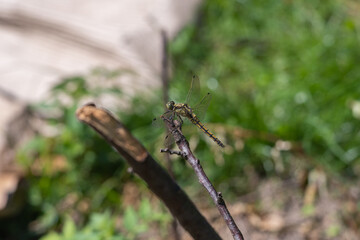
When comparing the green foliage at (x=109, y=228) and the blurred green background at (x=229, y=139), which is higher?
the blurred green background at (x=229, y=139)

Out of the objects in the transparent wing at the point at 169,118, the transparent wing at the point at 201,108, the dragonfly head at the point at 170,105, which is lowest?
the transparent wing at the point at 169,118

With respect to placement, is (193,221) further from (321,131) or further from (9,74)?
(9,74)

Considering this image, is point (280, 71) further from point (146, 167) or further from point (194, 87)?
point (146, 167)

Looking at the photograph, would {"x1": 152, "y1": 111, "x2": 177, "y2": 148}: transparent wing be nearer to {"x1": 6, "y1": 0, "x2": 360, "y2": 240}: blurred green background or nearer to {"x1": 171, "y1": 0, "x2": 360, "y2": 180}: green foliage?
{"x1": 6, "y1": 0, "x2": 360, "y2": 240}: blurred green background

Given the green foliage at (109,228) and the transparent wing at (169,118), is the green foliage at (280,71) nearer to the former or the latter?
the green foliage at (109,228)

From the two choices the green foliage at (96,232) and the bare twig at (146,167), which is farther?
the green foliage at (96,232)

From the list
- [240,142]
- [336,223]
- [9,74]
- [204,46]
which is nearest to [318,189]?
[336,223]

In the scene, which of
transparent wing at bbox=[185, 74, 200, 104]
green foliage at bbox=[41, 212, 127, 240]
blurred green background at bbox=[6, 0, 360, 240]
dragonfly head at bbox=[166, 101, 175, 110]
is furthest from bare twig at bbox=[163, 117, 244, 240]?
blurred green background at bbox=[6, 0, 360, 240]

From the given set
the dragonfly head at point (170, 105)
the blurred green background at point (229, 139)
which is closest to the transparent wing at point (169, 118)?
the dragonfly head at point (170, 105)
